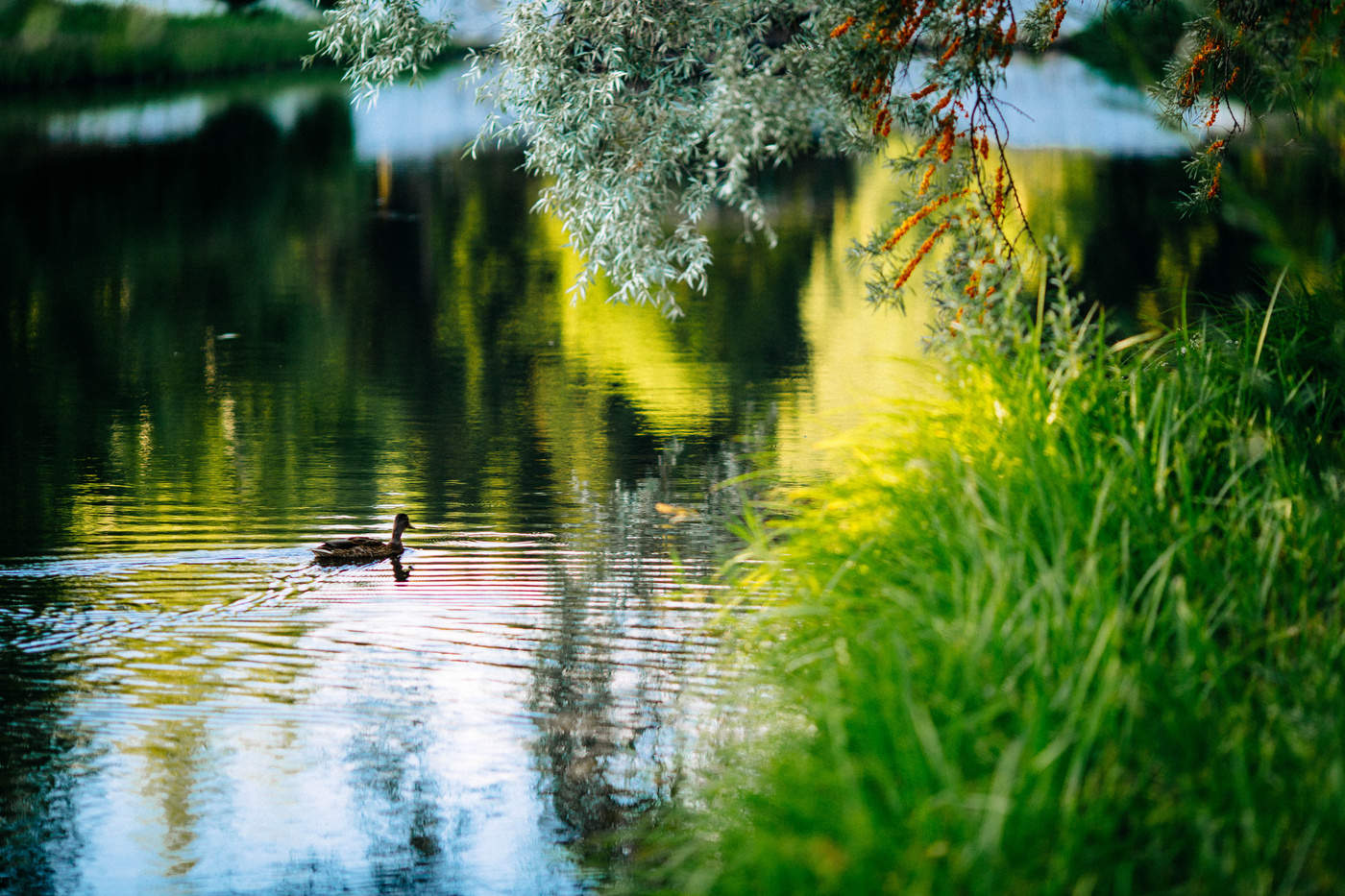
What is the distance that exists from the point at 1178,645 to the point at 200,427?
39.1 ft

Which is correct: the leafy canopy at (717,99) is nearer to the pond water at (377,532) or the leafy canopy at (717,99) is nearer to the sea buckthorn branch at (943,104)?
the sea buckthorn branch at (943,104)

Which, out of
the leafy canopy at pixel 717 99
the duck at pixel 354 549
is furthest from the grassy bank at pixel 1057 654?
the duck at pixel 354 549

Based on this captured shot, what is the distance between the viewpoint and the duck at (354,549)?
1003 centimetres

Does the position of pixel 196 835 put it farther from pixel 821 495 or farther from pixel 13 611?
pixel 13 611

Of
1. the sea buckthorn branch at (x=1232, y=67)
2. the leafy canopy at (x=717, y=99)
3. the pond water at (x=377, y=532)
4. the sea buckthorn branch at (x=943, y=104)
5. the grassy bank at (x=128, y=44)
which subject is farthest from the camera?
the grassy bank at (x=128, y=44)

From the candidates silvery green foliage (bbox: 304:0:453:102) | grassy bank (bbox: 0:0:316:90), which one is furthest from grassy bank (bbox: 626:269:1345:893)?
grassy bank (bbox: 0:0:316:90)

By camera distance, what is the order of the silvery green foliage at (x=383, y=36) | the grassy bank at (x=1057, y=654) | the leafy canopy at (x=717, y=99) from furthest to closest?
the silvery green foliage at (x=383, y=36) → the leafy canopy at (x=717, y=99) → the grassy bank at (x=1057, y=654)

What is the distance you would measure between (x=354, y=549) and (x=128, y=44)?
42.3 meters

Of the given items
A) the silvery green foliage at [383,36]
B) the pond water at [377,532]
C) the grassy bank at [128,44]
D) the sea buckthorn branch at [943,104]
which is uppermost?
the grassy bank at [128,44]

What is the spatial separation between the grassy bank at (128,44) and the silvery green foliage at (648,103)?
33.5 m

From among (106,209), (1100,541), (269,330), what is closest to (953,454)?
(1100,541)

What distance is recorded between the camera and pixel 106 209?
124ft

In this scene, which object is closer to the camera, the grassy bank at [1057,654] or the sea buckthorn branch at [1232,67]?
the grassy bank at [1057,654]

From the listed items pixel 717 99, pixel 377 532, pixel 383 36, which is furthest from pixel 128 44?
pixel 717 99
